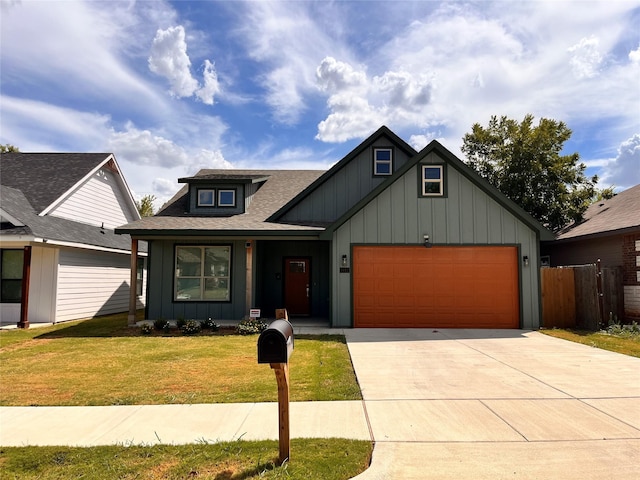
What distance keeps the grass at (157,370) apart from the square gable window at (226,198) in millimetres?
5667

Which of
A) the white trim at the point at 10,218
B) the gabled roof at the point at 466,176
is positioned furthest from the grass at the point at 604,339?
the white trim at the point at 10,218

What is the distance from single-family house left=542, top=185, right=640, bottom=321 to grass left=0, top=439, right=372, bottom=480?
13182 millimetres

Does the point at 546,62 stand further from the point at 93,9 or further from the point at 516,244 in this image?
the point at 93,9

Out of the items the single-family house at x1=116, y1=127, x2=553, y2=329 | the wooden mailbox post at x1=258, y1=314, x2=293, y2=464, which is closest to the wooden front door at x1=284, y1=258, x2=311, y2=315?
the single-family house at x1=116, y1=127, x2=553, y2=329

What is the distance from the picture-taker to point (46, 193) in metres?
15.2

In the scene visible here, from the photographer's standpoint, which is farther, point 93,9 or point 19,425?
point 93,9

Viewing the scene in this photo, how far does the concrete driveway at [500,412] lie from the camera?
3.48m

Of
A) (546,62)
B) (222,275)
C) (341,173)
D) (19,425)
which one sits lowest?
(19,425)

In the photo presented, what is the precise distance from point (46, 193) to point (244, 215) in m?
8.34

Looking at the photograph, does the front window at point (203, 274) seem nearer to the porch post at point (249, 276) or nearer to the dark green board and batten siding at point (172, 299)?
the dark green board and batten siding at point (172, 299)

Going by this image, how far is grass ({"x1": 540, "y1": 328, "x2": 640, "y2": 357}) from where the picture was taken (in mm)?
8836

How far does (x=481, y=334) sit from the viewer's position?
10.8 metres

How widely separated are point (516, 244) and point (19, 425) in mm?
12397

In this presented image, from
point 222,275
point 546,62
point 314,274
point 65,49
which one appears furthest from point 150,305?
point 546,62
